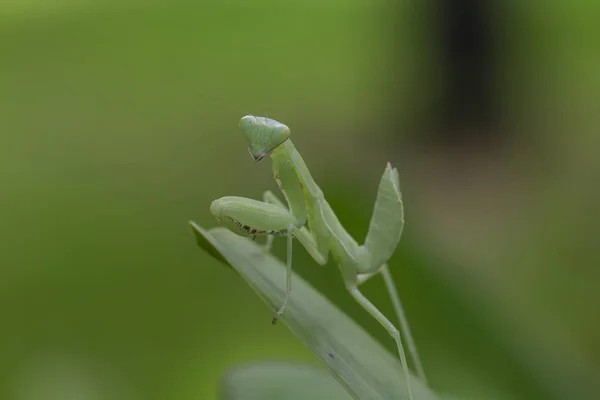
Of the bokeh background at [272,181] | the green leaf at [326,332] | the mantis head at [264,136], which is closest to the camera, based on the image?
the green leaf at [326,332]

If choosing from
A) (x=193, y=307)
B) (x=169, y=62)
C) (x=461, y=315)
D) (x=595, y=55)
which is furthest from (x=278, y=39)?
(x=461, y=315)

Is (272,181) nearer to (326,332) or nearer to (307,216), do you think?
(307,216)

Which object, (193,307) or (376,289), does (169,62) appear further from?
(376,289)

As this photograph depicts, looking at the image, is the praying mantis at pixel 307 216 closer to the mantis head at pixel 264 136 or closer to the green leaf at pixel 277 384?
the mantis head at pixel 264 136

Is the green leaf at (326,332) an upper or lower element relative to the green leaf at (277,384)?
upper

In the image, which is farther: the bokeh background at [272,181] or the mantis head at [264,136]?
the bokeh background at [272,181]

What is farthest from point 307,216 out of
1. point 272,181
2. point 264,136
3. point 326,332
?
point 272,181

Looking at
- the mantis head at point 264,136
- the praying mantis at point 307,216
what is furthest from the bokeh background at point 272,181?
the mantis head at point 264,136
